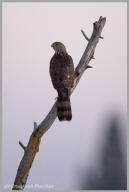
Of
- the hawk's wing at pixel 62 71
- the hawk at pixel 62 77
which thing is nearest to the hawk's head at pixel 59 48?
the hawk at pixel 62 77

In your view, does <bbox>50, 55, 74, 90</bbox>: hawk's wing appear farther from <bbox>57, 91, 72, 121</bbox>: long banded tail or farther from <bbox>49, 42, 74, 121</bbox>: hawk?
<bbox>57, 91, 72, 121</bbox>: long banded tail

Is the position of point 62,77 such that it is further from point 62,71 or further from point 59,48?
point 59,48

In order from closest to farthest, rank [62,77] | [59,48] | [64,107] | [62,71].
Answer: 1. [64,107]
2. [62,77]
3. [62,71]
4. [59,48]

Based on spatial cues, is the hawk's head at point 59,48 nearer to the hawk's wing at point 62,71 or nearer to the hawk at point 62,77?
the hawk at point 62,77

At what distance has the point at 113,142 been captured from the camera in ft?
79.8

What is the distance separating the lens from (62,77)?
1140cm

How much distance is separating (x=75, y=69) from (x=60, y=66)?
434mm

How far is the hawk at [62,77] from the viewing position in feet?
36.1

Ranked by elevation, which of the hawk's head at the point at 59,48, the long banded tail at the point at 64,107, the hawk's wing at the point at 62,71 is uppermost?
the hawk's head at the point at 59,48

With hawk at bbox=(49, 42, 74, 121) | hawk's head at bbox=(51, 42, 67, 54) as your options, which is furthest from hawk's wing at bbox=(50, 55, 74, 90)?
hawk's head at bbox=(51, 42, 67, 54)

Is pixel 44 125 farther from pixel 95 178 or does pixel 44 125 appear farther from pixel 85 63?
pixel 95 178

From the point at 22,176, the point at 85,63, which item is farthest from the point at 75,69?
the point at 22,176

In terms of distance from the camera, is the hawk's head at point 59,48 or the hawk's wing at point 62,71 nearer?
the hawk's wing at point 62,71

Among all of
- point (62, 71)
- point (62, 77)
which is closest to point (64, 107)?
point (62, 77)
